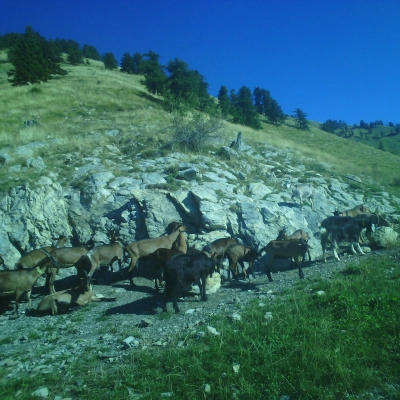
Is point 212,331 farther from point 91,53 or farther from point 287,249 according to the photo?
point 91,53

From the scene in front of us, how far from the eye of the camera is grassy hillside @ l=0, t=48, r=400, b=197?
75.7 feet

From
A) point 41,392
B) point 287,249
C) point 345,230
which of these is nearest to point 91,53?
point 345,230

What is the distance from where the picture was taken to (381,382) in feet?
16.4

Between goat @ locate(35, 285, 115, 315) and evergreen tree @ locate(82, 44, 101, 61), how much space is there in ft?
350

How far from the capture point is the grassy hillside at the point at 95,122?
908 inches

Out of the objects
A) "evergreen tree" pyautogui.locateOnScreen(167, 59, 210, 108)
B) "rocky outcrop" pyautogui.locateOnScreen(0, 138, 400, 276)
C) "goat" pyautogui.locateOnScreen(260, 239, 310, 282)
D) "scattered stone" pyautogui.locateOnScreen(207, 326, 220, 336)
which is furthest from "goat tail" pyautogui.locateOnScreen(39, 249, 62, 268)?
"evergreen tree" pyautogui.locateOnScreen(167, 59, 210, 108)

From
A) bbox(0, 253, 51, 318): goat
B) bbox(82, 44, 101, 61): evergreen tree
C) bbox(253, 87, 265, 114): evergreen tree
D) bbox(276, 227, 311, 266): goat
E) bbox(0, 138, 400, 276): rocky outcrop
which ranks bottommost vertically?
bbox(0, 253, 51, 318): goat

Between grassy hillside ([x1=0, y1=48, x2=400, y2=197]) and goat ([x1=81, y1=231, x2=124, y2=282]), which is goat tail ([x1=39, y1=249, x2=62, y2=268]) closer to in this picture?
goat ([x1=81, y1=231, x2=124, y2=282])

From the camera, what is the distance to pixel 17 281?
1063 centimetres

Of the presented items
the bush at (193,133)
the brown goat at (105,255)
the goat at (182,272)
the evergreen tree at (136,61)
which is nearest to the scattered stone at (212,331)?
the goat at (182,272)

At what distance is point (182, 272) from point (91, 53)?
110690 millimetres

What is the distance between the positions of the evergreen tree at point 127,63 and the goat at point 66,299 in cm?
7520

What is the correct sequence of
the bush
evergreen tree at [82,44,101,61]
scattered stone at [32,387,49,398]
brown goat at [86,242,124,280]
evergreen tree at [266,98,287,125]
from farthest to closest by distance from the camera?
evergreen tree at [82,44,101,61] → evergreen tree at [266,98,287,125] → the bush → brown goat at [86,242,124,280] → scattered stone at [32,387,49,398]

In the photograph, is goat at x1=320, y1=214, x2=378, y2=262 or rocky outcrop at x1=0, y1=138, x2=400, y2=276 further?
rocky outcrop at x1=0, y1=138, x2=400, y2=276
